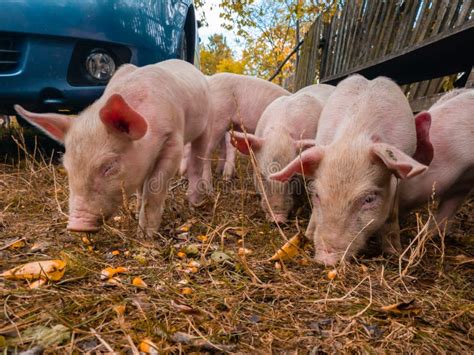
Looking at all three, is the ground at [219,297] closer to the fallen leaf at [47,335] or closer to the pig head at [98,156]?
the fallen leaf at [47,335]

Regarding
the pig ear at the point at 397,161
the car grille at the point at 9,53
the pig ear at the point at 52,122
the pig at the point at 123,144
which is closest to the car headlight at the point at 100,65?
the car grille at the point at 9,53

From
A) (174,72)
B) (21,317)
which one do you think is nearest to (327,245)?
(21,317)

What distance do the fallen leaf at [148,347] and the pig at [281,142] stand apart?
73.0 inches

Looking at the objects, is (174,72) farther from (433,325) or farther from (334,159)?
(433,325)

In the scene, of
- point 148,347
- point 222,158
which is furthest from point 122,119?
point 222,158

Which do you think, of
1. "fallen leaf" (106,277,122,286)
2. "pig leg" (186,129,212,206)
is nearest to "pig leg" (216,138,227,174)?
"pig leg" (186,129,212,206)

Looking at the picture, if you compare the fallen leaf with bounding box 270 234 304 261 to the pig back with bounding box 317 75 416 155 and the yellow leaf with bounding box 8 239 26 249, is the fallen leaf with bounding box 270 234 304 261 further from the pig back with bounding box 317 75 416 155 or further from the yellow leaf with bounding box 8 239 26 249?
the yellow leaf with bounding box 8 239 26 249

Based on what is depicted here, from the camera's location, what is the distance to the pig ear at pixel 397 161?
2.54 meters

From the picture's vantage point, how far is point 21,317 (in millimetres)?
1938

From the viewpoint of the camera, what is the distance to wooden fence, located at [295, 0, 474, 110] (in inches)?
179

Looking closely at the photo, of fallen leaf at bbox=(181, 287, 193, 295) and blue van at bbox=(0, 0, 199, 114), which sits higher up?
blue van at bbox=(0, 0, 199, 114)

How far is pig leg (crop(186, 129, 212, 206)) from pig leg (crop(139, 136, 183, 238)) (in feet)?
3.47

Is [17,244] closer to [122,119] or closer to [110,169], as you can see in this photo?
[110,169]

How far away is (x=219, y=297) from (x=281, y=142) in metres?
2.03
